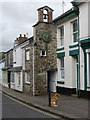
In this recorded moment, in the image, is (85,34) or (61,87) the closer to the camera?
(85,34)

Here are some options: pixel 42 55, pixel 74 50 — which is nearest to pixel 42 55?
pixel 42 55

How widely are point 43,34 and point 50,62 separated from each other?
265 cm

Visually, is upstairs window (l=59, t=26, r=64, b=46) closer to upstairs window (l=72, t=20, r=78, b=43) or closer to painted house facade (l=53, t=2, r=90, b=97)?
painted house facade (l=53, t=2, r=90, b=97)

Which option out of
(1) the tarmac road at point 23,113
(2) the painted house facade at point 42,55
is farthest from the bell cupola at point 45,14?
(1) the tarmac road at point 23,113

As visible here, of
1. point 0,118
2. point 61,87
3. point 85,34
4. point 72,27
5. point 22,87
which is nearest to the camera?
point 0,118

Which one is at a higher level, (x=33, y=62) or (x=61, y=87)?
(x=33, y=62)

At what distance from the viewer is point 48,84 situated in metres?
19.6

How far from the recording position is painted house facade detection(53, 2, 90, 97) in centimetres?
1459

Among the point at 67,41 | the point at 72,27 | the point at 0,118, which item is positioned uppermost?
the point at 72,27

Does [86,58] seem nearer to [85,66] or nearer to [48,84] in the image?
[85,66]

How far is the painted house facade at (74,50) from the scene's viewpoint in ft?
47.9

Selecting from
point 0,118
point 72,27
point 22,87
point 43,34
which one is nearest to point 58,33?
point 43,34

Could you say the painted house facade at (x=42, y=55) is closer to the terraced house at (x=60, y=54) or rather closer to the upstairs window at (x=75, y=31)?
the terraced house at (x=60, y=54)

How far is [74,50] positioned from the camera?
16234mm
